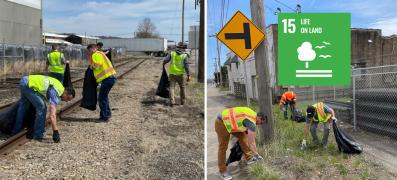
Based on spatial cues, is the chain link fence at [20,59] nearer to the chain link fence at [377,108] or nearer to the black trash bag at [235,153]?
the chain link fence at [377,108]

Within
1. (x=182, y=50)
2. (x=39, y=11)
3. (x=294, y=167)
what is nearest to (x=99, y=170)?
(x=294, y=167)

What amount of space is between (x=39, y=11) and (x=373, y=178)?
46030 millimetres

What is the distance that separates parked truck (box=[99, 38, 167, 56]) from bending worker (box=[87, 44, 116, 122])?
2668 inches

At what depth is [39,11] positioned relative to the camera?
156 ft

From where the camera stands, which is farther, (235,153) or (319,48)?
(319,48)

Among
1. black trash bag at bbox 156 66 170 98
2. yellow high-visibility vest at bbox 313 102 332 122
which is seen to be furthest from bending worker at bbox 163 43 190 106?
yellow high-visibility vest at bbox 313 102 332 122

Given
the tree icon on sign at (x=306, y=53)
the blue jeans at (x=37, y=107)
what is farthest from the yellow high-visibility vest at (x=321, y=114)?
the tree icon on sign at (x=306, y=53)

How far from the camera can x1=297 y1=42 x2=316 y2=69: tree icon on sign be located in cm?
1774

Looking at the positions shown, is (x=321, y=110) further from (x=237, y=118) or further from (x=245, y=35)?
(x=237, y=118)

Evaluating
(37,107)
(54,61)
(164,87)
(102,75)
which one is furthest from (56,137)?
(54,61)

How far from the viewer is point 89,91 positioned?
9781mm

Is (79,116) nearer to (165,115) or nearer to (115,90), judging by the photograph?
(165,115)

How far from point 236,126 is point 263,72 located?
2480 millimetres

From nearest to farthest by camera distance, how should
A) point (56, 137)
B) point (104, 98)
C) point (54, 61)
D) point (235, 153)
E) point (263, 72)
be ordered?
point (56, 137) < point (235, 153) < point (263, 72) < point (104, 98) < point (54, 61)
